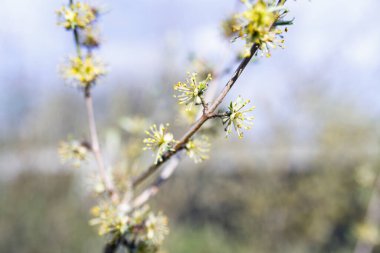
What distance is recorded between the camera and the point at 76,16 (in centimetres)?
143

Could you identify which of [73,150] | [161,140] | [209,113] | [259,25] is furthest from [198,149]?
[73,150]

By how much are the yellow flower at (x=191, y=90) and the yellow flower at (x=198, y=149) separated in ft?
0.53

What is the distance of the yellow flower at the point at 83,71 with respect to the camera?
4.95 ft

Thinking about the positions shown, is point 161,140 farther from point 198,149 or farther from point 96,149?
point 96,149

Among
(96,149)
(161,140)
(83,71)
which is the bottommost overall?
(161,140)

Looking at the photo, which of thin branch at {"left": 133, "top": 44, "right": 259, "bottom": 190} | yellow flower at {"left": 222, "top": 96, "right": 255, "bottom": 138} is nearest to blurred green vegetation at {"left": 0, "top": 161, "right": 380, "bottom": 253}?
thin branch at {"left": 133, "top": 44, "right": 259, "bottom": 190}

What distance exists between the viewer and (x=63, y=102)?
50.4ft

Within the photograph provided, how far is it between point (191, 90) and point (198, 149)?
24 centimetres

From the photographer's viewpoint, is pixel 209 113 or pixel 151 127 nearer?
pixel 209 113

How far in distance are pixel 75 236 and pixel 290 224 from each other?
5.18m

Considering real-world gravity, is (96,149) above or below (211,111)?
above

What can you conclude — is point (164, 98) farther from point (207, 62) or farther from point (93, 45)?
point (93, 45)

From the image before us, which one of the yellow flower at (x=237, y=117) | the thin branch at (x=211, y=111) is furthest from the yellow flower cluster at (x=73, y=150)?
the yellow flower at (x=237, y=117)

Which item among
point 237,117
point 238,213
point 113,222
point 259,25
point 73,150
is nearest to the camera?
point 259,25
